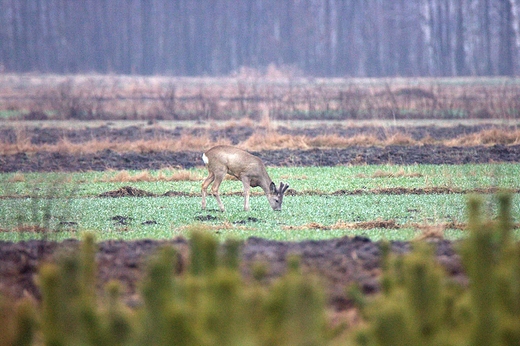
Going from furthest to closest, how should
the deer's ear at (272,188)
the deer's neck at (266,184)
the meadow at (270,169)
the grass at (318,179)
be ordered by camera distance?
the grass at (318,179) < the deer's neck at (266,184) < the deer's ear at (272,188) < the meadow at (270,169)

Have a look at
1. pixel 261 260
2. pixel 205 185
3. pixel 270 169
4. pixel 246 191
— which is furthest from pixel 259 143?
pixel 261 260

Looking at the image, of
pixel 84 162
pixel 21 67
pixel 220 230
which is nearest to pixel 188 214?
pixel 220 230

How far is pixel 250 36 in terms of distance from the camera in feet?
Answer: 290

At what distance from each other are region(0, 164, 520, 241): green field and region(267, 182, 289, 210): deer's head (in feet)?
0.64

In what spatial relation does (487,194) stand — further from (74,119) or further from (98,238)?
(74,119)

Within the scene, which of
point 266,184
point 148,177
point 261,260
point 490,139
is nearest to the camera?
point 261,260

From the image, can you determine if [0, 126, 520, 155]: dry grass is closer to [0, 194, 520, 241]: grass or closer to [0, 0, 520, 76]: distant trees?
[0, 194, 520, 241]: grass

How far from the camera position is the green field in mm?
13242

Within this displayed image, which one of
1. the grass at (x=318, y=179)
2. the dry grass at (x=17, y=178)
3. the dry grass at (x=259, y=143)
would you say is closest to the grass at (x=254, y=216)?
the grass at (x=318, y=179)

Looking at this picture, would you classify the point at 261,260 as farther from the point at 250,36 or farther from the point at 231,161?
the point at 250,36

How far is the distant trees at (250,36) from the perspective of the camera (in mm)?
83438

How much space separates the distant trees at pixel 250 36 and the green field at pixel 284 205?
61643 millimetres

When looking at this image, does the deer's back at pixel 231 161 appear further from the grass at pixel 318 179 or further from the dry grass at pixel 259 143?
the dry grass at pixel 259 143

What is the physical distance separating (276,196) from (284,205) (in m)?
0.64
